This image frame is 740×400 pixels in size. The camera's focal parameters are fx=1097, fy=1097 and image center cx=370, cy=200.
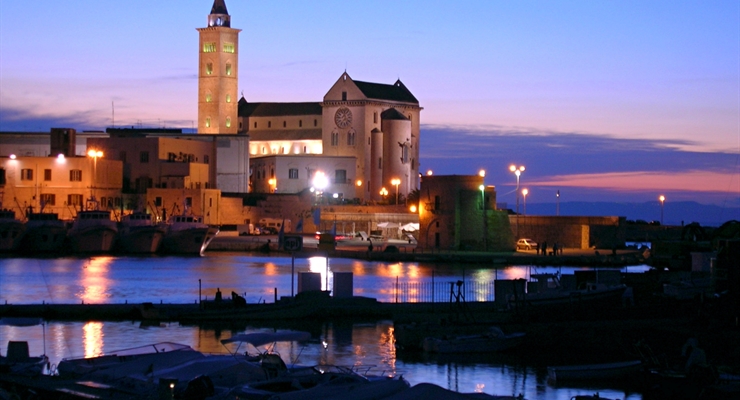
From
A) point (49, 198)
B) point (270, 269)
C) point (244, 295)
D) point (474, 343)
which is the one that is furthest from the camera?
point (49, 198)

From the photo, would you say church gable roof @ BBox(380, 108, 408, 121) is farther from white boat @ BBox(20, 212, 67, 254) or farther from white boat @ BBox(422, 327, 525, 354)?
white boat @ BBox(422, 327, 525, 354)

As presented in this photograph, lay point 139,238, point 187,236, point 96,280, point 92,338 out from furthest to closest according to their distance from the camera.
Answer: point 139,238 → point 187,236 → point 96,280 → point 92,338

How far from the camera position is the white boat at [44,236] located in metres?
63.8

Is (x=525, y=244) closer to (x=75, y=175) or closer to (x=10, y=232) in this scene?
(x=75, y=175)

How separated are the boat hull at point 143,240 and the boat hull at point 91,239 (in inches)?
47.9

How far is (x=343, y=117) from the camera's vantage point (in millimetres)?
88250

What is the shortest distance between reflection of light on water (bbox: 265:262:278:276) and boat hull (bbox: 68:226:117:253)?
1181cm

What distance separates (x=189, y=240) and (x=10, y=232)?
408 inches

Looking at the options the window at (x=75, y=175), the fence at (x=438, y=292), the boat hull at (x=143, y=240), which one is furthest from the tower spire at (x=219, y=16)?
the fence at (x=438, y=292)

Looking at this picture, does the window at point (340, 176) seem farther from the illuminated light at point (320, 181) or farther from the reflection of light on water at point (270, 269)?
the reflection of light on water at point (270, 269)

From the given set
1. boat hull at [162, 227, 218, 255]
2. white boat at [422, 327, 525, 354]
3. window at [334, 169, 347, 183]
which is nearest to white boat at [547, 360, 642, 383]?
white boat at [422, 327, 525, 354]

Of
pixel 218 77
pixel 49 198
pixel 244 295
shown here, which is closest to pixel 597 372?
pixel 244 295

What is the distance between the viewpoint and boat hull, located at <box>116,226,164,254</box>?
212ft

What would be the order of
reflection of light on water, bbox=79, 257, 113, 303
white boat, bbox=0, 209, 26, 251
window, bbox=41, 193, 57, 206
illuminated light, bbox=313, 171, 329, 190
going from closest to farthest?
1. reflection of light on water, bbox=79, 257, 113, 303
2. white boat, bbox=0, 209, 26, 251
3. window, bbox=41, 193, 57, 206
4. illuminated light, bbox=313, 171, 329, 190
